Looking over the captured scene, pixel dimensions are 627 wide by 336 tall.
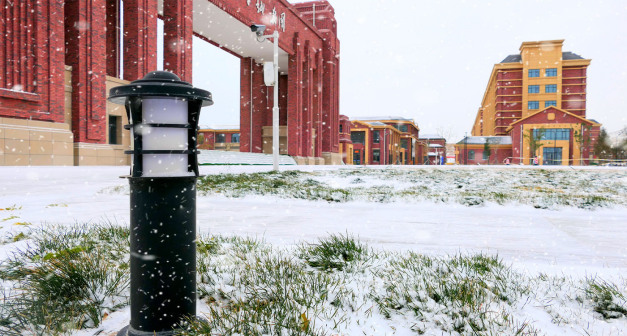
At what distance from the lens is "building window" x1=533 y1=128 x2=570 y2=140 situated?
196ft

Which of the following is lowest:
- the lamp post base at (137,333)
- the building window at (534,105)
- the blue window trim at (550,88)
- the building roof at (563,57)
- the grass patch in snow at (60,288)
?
the lamp post base at (137,333)

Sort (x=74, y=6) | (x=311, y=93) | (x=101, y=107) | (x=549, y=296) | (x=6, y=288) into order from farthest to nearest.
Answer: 1. (x=311, y=93)
2. (x=101, y=107)
3. (x=74, y=6)
4. (x=6, y=288)
5. (x=549, y=296)

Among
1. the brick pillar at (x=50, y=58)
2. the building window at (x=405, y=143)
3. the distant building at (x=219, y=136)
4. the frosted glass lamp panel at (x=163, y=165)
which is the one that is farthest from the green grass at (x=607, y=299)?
the building window at (x=405, y=143)

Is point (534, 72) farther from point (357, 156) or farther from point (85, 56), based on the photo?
point (85, 56)

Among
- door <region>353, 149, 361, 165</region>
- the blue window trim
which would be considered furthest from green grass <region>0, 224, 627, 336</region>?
the blue window trim

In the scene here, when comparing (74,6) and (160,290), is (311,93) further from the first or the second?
(160,290)

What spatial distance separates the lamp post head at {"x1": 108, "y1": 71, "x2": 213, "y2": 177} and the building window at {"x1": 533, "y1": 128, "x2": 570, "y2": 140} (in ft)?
226

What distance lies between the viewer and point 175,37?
20.2 m

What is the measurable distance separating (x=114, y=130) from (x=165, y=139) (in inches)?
772

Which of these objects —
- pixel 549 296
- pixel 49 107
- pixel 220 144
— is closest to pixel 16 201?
pixel 549 296

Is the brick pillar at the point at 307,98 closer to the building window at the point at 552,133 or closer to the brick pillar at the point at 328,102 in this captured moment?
the brick pillar at the point at 328,102

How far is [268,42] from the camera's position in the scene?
30.5m

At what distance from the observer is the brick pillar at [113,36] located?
2102cm

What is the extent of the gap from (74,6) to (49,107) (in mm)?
4730
